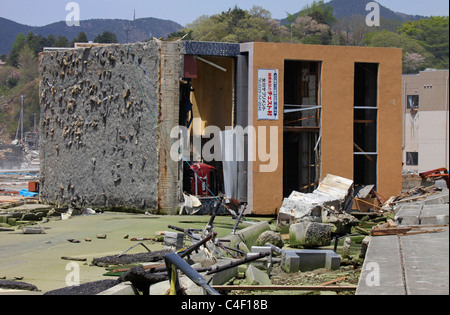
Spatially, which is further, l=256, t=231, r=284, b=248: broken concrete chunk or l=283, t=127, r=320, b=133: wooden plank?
l=283, t=127, r=320, b=133: wooden plank

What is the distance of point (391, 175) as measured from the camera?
2164 cm

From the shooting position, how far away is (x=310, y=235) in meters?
13.1

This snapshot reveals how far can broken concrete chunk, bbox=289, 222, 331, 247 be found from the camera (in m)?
13.0

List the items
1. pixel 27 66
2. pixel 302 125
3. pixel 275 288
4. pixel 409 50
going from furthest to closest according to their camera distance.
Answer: pixel 27 66 → pixel 409 50 → pixel 302 125 → pixel 275 288

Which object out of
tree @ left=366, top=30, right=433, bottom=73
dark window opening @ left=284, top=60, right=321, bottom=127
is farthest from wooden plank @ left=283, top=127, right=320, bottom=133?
tree @ left=366, top=30, right=433, bottom=73

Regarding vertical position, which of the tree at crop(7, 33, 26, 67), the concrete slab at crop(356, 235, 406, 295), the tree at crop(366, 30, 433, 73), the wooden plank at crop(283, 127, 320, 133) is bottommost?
the concrete slab at crop(356, 235, 406, 295)

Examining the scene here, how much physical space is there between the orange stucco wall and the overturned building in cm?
3

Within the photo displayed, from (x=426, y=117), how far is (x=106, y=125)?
41834mm

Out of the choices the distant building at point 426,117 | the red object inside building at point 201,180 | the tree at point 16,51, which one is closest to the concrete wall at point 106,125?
the red object inside building at point 201,180

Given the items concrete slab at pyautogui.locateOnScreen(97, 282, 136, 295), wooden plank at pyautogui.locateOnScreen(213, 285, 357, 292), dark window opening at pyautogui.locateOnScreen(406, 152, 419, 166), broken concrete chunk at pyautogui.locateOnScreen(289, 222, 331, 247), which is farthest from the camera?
dark window opening at pyautogui.locateOnScreen(406, 152, 419, 166)

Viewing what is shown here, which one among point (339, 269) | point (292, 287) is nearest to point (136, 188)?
point (339, 269)

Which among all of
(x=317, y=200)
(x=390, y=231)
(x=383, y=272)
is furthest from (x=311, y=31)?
(x=383, y=272)

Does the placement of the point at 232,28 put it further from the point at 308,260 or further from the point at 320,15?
the point at 308,260

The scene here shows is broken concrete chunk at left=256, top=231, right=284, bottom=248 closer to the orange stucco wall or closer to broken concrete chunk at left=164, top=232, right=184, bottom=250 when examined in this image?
broken concrete chunk at left=164, top=232, right=184, bottom=250
